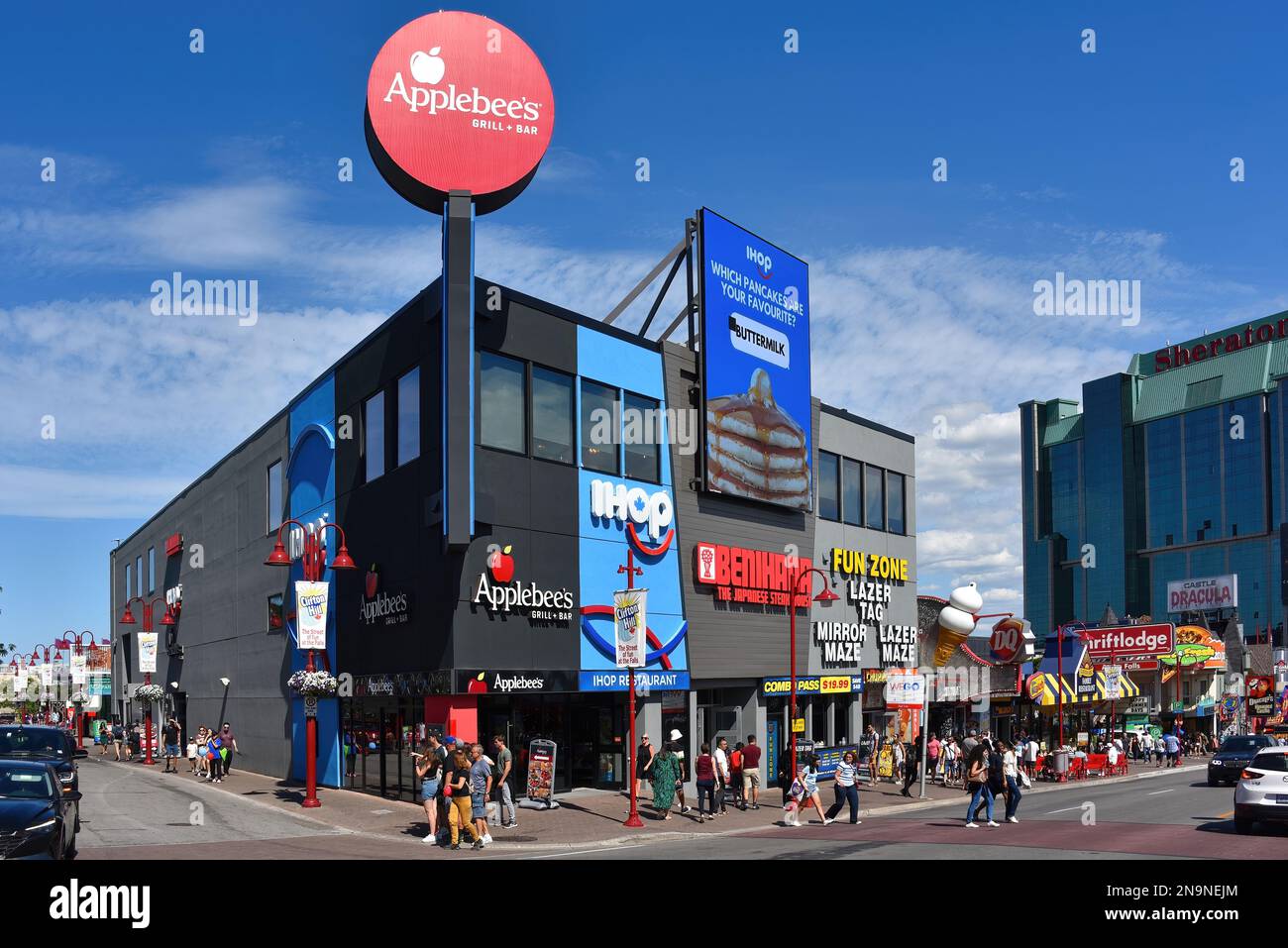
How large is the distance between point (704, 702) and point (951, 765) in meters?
10.0

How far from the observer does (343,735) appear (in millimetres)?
34594

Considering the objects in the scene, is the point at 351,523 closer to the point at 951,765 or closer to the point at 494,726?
the point at 494,726

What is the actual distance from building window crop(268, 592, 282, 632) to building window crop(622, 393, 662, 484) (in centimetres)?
1555

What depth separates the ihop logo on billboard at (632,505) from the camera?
31.8 metres

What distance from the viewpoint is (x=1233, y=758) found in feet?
127

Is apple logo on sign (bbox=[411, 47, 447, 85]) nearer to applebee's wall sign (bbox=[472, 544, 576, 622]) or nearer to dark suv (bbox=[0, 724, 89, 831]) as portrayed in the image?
applebee's wall sign (bbox=[472, 544, 576, 622])

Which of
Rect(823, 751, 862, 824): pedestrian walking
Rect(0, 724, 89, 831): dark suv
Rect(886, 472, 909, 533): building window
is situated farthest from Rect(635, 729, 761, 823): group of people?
Rect(886, 472, 909, 533): building window

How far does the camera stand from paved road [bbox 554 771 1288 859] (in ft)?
65.4

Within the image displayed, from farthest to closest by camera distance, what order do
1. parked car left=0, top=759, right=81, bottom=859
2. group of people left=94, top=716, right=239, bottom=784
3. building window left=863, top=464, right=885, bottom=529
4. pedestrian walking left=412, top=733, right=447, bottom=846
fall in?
building window left=863, top=464, right=885, bottom=529
group of people left=94, top=716, right=239, bottom=784
pedestrian walking left=412, top=733, right=447, bottom=846
parked car left=0, top=759, right=81, bottom=859

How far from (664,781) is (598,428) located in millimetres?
9813

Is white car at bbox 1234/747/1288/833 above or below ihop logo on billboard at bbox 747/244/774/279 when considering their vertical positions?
below

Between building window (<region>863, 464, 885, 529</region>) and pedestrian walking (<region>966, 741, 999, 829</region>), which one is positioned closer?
pedestrian walking (<region>966, 741, 999, 829</region>)

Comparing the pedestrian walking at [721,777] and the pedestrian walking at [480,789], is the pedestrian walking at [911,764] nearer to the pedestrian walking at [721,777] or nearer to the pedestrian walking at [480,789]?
the pedestrian walking at [721,777]
